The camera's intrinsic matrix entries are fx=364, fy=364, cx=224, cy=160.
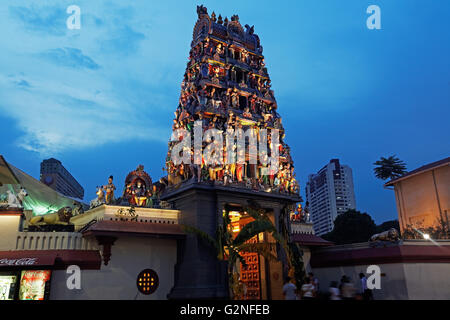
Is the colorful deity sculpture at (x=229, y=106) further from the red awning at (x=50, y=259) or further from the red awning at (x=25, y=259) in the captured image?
the red awning at (x=25, y=259)

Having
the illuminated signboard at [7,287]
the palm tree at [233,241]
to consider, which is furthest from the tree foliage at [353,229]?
the illuminated signboard at [7,287]

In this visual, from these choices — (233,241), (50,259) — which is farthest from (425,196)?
(50,259)

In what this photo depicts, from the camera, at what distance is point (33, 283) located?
52.8 feet

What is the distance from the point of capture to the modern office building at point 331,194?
127562 millimetres

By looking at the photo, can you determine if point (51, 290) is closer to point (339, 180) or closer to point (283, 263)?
point (283, 263)

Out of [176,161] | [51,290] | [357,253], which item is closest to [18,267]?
[51,290]

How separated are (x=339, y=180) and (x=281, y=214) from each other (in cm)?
11496

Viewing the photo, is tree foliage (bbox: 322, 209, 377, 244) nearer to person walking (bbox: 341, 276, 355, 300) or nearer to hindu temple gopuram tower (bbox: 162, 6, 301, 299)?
hindu temple gopuram tower (bbox: 162, 6, 301, 299)

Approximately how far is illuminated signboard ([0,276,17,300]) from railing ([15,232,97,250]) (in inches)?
52.7

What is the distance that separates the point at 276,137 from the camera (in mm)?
24531

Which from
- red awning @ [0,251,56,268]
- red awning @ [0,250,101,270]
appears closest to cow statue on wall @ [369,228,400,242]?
red awning @ [0,250,101,270]

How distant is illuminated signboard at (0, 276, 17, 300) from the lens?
622 inches

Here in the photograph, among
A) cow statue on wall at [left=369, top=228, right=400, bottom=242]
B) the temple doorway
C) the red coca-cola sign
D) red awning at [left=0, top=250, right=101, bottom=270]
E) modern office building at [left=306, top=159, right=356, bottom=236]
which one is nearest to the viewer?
the red coca-cola sign

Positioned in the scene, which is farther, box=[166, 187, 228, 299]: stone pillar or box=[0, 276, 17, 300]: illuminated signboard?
box=[166, 187, 228, 299]: stone pillar
